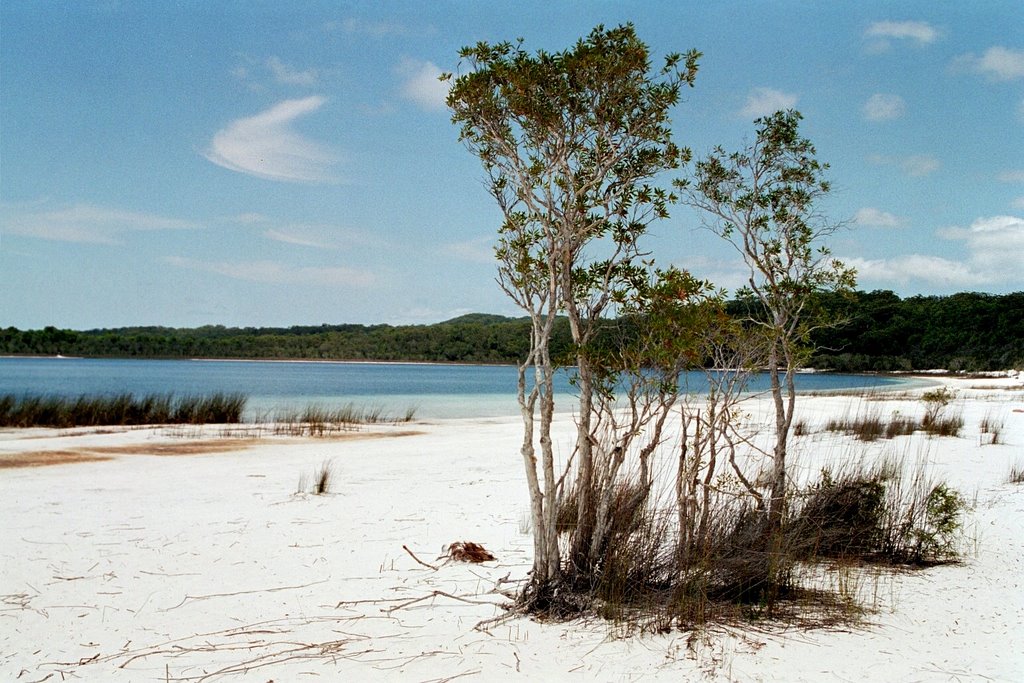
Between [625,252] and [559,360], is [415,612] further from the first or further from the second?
[625,252]

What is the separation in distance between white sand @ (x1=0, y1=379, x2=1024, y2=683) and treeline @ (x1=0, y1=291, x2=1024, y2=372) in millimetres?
1621

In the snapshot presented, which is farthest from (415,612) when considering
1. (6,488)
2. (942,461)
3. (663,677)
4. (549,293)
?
(942,461)

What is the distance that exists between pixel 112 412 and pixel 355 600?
15.7m

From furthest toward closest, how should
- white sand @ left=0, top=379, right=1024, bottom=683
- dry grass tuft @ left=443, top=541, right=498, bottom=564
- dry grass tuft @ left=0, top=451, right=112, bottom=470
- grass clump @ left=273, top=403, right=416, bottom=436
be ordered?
grass clump @ left=273, top=403, right=416, bottom=436
dry grass tuft @ left=0, top=451, right=112, bottom=470
dry grass tuft @ left=443, top=541, right=498, bottom=564
white sand @ left=0, top=379, right=1024, bottom=683

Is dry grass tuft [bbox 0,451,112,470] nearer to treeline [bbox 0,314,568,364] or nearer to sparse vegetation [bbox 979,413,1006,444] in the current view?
sparse vegetation [bbox 979,413,1006,444]

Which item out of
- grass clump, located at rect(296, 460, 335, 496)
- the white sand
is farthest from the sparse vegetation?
grass clump, located at rect(296, 460, 335, 496)

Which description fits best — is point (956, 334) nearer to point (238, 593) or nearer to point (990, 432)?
point (990, 432)

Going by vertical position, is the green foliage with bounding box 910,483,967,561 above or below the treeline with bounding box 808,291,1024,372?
below

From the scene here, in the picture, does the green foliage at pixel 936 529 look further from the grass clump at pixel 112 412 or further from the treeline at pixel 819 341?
the grass clump at pixel 112 412

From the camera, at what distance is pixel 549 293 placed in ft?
14.1

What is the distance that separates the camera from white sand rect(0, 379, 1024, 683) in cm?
353

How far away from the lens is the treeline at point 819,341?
87.1 ft

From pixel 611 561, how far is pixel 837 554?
193 centimetres

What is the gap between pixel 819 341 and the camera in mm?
26203
